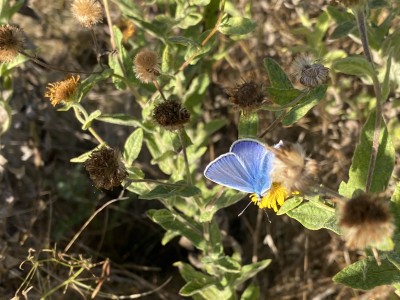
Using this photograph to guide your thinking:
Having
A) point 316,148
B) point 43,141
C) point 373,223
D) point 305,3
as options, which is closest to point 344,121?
point 316,148

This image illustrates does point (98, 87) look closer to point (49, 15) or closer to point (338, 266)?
point (49, 15)

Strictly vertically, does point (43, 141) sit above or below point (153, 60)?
below

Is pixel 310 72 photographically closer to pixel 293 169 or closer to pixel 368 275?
Result: pixel 293 169

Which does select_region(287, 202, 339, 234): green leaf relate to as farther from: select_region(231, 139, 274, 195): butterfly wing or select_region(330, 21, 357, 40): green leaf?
select_region(330, 21, 357, 40): green leaf

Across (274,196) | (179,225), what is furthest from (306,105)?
(179,225)

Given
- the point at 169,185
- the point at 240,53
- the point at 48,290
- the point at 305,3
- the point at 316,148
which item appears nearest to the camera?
the point at 169,185

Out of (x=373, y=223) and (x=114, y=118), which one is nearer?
(x=373, y=223)

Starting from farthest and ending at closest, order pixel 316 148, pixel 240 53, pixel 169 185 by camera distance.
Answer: pixel 240 53 → pixel 316 148 → pixel 169 185
